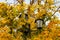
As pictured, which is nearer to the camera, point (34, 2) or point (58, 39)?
point (58, 39)

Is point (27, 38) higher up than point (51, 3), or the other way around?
point (51, 3)

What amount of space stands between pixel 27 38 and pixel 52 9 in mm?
1282

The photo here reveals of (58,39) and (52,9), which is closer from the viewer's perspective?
(58,39)

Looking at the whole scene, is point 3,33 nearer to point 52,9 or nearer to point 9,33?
point 9,33

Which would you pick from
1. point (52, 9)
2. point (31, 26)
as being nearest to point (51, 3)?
point (52, 9)

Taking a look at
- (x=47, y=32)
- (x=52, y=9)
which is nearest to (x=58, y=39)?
(x=47, y=32)

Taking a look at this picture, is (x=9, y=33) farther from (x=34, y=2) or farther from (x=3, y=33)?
(x=34, y=2)

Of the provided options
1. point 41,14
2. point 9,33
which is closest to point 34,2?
point 41,14

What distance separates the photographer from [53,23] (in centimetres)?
1173

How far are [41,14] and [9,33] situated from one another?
1.21 meters

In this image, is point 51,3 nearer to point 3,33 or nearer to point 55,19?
point 55,19

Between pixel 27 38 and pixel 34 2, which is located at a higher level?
pixel 34 2

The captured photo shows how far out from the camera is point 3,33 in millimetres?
11578

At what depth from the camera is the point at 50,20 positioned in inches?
473
